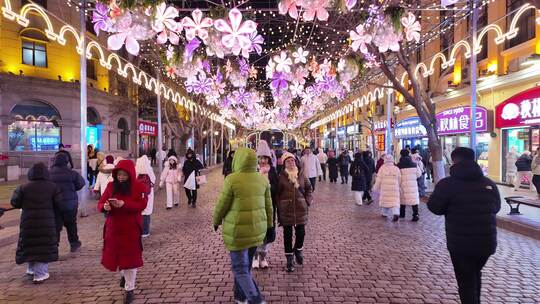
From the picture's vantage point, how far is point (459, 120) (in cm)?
1923

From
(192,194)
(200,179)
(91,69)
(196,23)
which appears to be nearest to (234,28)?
(196,23)

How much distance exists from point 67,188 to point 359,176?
26.6 feet

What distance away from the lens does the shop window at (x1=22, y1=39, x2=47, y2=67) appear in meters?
20.7

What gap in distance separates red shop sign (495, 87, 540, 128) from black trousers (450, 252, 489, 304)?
42.5 ft

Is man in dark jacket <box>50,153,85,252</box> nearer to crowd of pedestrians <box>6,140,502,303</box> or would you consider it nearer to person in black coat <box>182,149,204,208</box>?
crowd of pedestrians <box>6,140,502,303</box>

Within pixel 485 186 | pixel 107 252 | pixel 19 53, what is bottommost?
pixel 107 252

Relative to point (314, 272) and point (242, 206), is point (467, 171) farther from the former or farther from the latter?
point (314, 272)

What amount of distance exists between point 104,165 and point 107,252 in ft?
18.6

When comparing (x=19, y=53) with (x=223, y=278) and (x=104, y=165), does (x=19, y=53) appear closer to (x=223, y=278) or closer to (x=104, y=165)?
(x=104, y=165)

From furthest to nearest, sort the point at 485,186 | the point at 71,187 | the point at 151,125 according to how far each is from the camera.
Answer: the point at 151,125 < the point at 71,187 < the point at 485,186

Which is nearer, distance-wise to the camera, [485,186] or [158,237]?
[485,186]

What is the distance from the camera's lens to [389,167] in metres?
9.47

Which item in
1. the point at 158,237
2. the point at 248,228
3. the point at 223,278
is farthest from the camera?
the point at 158,237

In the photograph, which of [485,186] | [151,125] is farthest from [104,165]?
[151,125]
